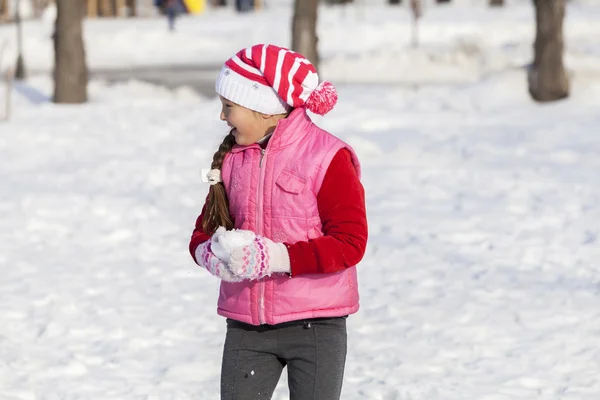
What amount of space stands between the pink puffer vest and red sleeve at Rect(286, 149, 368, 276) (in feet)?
0.15

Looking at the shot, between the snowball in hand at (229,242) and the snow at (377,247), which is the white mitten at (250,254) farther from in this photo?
the snow at (377,247)

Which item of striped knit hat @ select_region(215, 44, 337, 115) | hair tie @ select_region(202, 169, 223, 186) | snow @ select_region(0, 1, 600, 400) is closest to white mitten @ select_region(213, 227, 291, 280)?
hair tie @ select_region(202, 169, 223, 186)

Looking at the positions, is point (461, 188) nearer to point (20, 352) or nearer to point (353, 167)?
point (20, 352)

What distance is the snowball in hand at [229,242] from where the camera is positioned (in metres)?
3.15

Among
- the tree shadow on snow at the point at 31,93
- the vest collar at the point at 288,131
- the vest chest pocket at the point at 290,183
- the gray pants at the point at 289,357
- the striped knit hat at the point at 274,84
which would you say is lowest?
the tree shadow on snow at the point at 31,93

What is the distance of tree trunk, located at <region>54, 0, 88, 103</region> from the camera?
53.4 feet

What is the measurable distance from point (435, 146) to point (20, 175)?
4.29m

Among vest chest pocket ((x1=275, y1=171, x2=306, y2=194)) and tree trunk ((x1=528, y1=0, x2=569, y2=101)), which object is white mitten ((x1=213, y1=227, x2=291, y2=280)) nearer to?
vest chest pocket ((x1=275, y1=171, x2=306, y2=194))

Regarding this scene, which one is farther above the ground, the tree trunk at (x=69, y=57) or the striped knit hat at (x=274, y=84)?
the striped knit hat at (x=274, y=84)

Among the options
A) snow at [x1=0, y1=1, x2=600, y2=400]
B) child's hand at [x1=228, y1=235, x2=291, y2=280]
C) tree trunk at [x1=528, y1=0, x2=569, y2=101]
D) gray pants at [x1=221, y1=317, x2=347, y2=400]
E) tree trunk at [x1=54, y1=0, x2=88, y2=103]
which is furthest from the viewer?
tree trunk at [x1=54, y1=0, x2=88, y2=103]

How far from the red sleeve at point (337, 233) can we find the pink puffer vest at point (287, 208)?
0.05m

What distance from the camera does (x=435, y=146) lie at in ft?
40.3

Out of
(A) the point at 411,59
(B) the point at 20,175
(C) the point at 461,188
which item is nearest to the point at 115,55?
(A) the point at 411,59

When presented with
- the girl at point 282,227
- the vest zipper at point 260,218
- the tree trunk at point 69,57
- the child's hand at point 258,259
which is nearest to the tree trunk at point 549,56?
the tree trunk at point 69,57
